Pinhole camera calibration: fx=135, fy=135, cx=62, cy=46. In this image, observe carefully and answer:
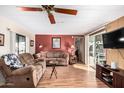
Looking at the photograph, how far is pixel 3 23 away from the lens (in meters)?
4.23

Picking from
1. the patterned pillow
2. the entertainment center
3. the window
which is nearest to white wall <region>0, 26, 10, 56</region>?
the patterned pillow

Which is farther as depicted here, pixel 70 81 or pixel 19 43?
pixel 19 43

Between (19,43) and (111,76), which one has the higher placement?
(19,43)

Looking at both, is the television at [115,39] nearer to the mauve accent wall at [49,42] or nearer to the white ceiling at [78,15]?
the white ceiling at [78,15]

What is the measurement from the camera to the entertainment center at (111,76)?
3.20 m

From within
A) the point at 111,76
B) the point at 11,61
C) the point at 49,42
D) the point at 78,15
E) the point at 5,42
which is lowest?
the point at 111,76

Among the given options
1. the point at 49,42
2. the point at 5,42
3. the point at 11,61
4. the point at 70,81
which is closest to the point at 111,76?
the point at 70,81

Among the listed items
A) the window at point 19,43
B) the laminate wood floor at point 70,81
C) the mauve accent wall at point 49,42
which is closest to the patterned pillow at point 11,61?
the laminate wood floor at point 70,81

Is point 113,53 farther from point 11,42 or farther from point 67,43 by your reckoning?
point 67,43

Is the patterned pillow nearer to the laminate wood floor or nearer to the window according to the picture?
the laminate wood floor

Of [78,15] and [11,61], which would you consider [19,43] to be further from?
[78,15]

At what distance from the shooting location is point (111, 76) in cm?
414
